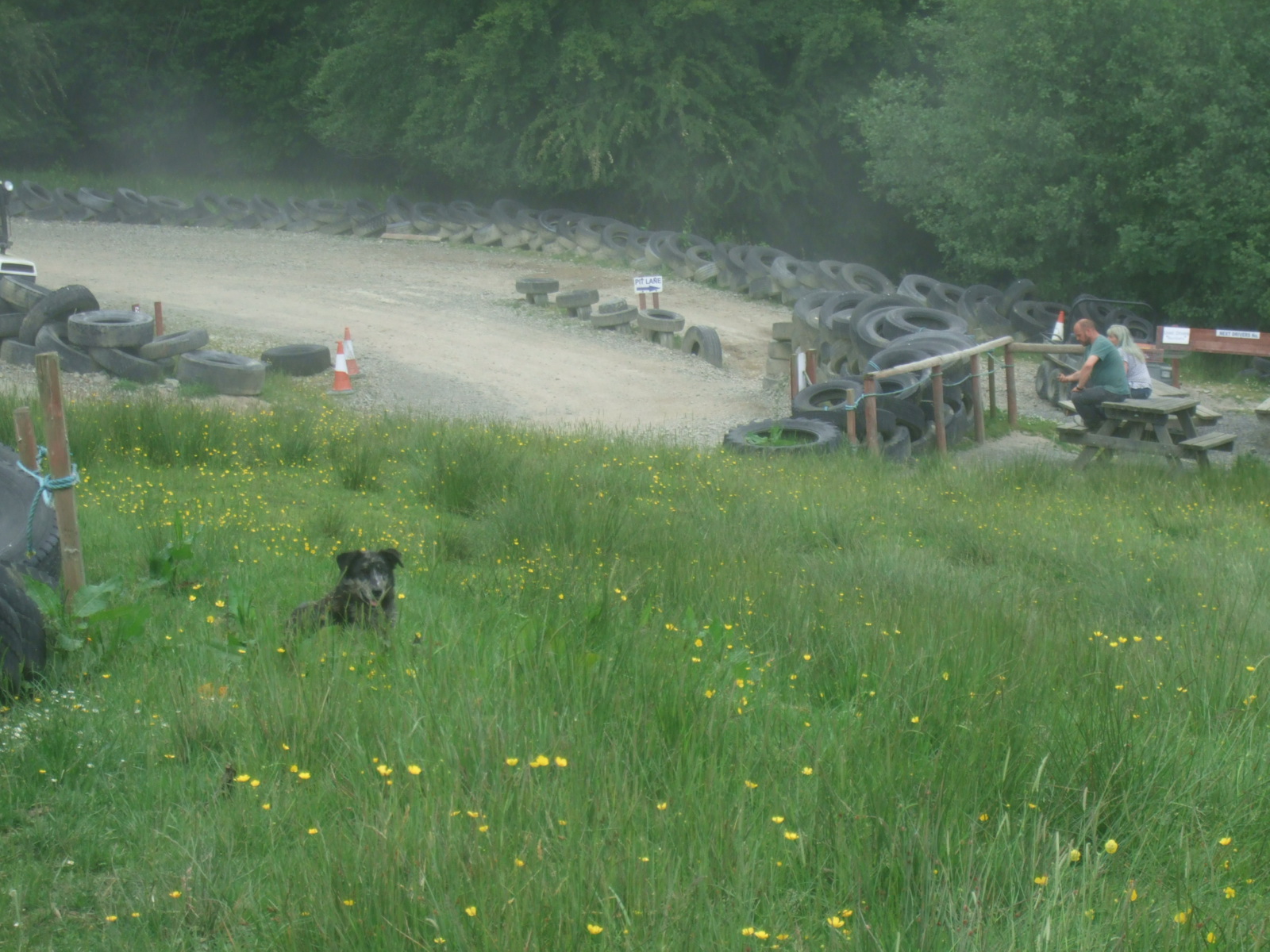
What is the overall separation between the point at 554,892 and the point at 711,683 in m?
1.69

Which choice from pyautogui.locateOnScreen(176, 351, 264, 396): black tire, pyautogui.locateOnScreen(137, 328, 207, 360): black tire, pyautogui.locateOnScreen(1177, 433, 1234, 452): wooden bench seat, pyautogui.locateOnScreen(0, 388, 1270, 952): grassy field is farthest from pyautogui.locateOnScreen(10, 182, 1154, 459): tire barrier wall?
pyautogui.locateOnScreen(137, 328, 207, 360): black tire

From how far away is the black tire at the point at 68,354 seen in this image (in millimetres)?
16500

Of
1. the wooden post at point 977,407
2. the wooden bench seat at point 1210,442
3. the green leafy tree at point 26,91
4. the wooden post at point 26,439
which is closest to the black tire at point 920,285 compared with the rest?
the wooden post at point 977,407

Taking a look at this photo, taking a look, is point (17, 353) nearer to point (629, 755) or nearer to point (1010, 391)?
point (1010, 391)

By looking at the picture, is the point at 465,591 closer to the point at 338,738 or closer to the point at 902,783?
the point at 338,738

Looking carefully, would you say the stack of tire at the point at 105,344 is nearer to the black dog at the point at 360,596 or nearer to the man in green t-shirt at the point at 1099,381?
the man in green t-shirt at the point at 1099,381

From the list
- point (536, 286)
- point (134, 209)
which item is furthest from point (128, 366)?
point (134, 209)

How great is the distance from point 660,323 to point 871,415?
8.00 meters

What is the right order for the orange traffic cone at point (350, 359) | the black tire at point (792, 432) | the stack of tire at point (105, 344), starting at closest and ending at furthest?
the black tire at point (792, 432) < the stack of tire at point (105, 344) < the orange traffic cone at point (350, 359)

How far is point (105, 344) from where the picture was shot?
646 inches

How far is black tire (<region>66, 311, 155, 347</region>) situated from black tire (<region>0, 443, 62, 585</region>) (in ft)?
32.8

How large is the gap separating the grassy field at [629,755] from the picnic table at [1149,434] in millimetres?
6163

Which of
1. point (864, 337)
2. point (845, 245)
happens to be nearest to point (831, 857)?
point (864, 337)

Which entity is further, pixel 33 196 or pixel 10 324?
pixel 33 196
